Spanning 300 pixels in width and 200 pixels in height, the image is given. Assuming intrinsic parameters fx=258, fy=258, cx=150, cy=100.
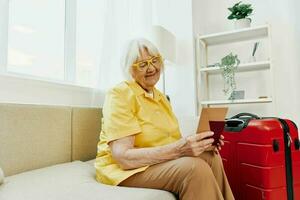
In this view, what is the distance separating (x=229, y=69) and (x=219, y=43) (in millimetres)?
452

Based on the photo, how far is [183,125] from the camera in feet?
6.61

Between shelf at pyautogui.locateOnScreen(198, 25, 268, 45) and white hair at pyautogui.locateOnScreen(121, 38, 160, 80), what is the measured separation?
130 centimetres

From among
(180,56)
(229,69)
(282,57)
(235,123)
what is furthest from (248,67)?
(235,123)

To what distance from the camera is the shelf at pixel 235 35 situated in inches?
92.8

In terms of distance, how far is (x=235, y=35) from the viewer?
250 centimetres

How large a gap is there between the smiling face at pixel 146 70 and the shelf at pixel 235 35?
4.23 feet

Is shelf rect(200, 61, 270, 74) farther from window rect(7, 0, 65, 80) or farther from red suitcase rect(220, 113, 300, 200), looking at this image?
window rect(7, 0, 65, 80)

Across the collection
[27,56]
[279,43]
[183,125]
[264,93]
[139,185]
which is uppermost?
[279,43]

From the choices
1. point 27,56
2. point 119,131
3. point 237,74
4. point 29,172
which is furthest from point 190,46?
point 29,172

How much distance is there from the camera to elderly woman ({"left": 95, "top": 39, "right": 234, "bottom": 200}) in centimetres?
99

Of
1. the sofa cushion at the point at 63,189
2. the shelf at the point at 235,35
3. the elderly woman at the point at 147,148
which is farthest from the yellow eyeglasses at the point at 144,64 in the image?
the shelf at the point at 235,35

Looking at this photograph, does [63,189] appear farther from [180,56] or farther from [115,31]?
[180,56]

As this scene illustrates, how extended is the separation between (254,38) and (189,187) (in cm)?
207

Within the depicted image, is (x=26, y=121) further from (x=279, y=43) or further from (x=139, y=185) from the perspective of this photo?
(x=279, y=43)
